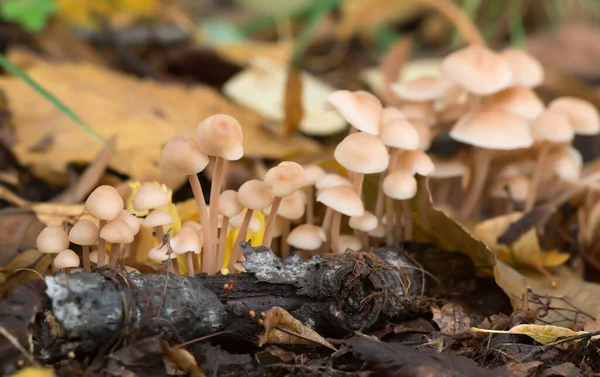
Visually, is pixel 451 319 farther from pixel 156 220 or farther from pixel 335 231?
pixel 156 220

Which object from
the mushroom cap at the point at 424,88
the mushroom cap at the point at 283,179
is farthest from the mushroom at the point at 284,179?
A: the mushroom cap at the point at 424,88

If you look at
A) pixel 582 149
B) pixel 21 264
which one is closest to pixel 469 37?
pixel 582 149

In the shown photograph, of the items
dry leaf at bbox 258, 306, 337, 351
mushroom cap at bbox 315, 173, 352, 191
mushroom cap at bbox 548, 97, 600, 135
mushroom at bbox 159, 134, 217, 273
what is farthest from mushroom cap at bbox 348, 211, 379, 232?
mushroom cap at bbox 548, 97, 600, 135

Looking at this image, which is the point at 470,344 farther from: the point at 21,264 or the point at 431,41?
the point at 431,41

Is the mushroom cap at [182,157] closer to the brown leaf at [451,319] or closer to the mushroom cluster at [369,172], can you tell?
the mushroom cluster at [369,172]

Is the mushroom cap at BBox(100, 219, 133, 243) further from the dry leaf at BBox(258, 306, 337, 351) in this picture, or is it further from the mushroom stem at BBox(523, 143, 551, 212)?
the mushroom stem at BBox(523, 143, 551, 212)
